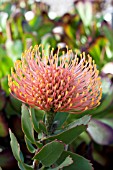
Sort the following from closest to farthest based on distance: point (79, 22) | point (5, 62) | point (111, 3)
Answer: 1. point (5, 62)
2. point (79, 22)
3. point (111, 3)

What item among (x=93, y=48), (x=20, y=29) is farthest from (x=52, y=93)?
(x=20, y=29)

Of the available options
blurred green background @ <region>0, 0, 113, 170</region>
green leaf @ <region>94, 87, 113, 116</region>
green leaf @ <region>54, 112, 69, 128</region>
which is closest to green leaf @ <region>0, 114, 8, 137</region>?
blurred green background @ <region>0, 0, 113, 170</region>

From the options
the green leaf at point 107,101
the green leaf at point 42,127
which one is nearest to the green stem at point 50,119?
the green leaf at point 42,127

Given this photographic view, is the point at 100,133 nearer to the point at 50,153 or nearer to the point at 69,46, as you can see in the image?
the point at 50,153

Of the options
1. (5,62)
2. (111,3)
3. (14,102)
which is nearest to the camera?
(14,102)

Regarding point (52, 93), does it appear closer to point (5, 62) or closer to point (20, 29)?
point (5, 62)

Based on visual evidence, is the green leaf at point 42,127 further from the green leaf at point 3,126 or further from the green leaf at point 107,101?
the green leaf at point 107,101
